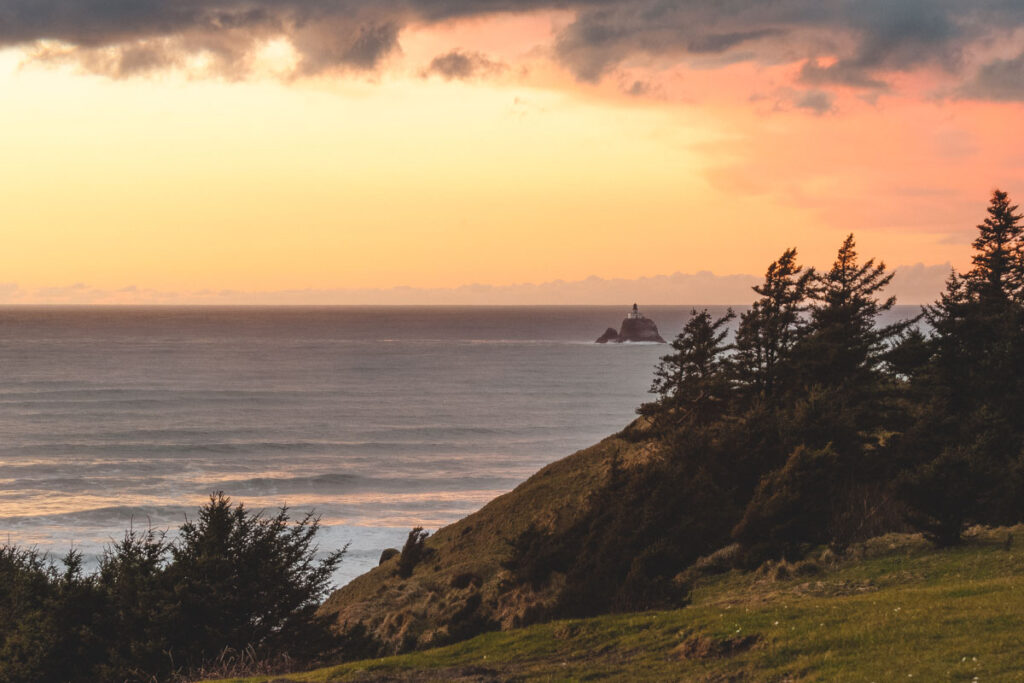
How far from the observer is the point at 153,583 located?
63.9ft

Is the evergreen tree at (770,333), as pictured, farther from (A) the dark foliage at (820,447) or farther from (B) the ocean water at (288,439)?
(B) the ocean water at (288,439)

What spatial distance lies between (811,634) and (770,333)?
2444 cm

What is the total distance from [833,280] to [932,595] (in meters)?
25.6

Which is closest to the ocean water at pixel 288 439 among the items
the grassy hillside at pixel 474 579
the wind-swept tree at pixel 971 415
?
the grassy hillside at pixel 474 579

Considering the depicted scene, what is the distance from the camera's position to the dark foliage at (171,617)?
732 inches

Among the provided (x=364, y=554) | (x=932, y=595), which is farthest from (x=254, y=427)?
(x=932, y=595)

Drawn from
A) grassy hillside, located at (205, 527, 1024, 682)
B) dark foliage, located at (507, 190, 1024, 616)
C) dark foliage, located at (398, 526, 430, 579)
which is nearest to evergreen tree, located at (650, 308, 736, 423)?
dark foliage, located at (507, 190, 1024, 616)

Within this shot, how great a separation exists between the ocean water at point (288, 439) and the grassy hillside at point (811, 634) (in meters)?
14.9

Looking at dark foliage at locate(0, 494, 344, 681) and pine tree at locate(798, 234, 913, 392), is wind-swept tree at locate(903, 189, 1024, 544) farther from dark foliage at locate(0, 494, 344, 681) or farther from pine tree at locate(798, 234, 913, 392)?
dark foliage at locate(0, 494, 344, 681)

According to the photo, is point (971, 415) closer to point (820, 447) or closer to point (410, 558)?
point (820, 447)

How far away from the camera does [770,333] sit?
121 ft

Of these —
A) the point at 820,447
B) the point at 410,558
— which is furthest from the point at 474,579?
the point at 820,447

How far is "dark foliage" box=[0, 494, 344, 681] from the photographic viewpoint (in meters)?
18.6

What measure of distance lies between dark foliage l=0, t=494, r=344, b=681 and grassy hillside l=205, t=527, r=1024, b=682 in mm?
3564
